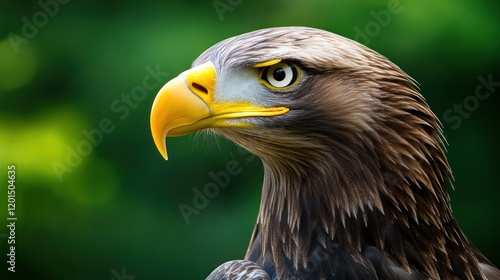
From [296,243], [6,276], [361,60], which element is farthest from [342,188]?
[6,276]

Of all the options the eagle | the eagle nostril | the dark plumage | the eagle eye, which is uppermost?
the eagle nostril

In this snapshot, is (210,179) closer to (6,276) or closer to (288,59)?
(6,276)

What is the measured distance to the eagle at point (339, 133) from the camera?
7.52ft

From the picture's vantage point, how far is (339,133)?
2342mm

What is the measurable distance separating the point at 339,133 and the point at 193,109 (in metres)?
0.45

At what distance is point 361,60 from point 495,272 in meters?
0.88

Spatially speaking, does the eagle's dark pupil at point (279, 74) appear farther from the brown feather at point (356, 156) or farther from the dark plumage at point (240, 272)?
the dark plumage at point (240, 272)

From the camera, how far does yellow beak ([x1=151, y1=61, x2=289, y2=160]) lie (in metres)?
2.28

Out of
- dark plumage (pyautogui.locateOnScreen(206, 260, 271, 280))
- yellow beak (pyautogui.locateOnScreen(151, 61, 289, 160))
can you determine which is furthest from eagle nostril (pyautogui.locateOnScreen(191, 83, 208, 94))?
dark plumage (pyautogui.locateOnScreen(206, 260, 271, 280))

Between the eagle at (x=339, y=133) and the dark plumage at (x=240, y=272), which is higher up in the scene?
the eagle at (x=339, y=133)

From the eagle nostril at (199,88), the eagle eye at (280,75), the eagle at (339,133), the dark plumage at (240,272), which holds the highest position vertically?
the eagle nostril at (199,88)

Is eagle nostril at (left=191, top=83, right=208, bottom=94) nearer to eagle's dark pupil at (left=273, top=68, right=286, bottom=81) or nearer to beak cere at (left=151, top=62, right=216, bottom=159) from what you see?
beak cere at (left=151, top=62, right=216, bottom=159)

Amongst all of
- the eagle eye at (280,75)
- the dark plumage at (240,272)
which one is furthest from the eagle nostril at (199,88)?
the dark plumage at (240,272)

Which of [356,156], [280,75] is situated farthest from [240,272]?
[280,75]
